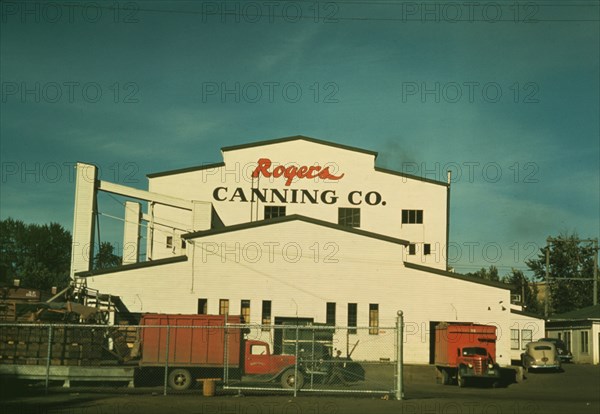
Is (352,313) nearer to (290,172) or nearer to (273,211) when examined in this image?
(273,211)

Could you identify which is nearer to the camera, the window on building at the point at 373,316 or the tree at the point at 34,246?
the window on building at the point at 373,316

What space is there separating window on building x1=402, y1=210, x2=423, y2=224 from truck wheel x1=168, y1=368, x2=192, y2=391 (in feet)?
98.3

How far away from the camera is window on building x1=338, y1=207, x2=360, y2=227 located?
52938 mm

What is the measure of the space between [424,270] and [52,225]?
72829 millimetres

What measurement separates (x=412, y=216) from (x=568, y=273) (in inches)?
1790

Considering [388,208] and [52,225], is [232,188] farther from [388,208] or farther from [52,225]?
[52,225]

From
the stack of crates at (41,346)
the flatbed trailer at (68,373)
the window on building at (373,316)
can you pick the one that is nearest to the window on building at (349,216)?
the window on building at (373,316)

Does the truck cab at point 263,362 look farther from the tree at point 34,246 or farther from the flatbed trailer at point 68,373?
the tree at point 34,246

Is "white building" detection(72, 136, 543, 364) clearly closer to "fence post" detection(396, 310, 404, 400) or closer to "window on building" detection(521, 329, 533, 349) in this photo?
"window on building" detection(521, 329, 533, 349)

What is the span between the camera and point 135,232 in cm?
5175

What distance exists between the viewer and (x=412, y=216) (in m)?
53.3

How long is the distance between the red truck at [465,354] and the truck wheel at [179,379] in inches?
522

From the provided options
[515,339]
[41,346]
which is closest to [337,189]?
[515,339]

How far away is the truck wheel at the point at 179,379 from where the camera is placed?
85.8 ft
